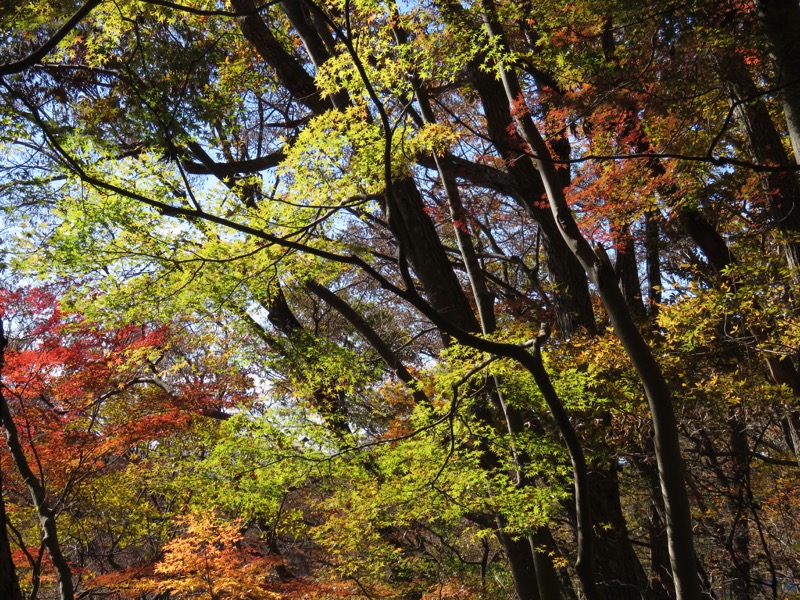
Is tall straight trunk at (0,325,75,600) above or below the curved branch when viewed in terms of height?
below

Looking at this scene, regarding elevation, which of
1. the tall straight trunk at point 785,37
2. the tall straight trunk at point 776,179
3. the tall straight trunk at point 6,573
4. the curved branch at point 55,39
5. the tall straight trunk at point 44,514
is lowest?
the tall straight trunk at point 6,573

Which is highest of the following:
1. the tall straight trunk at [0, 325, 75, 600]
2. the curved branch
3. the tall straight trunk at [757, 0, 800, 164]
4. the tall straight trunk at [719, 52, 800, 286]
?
the tall straight trunk at [719, 52, 800, 286]

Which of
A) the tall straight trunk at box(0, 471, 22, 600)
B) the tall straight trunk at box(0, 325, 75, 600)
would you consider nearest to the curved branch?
the tall straight trunk at box(0, 471, 22, 600)

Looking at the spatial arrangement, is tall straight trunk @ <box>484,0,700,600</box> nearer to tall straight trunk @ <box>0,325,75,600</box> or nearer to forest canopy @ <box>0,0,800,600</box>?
forest canopy @ <box>0,0,800,600</box>

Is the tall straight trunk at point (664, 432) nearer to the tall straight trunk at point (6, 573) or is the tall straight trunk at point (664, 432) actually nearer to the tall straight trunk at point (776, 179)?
the tall straight trunk at point (776, 179)

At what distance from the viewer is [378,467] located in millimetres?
5574

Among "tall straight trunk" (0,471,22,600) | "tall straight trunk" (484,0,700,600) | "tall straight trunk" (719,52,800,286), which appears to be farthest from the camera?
"tall straight trunk" (719,52,800,286)

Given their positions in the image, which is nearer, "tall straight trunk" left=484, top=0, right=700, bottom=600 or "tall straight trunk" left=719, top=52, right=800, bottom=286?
"tall straight trunk" left=484, top=0, right=700, bottom=600

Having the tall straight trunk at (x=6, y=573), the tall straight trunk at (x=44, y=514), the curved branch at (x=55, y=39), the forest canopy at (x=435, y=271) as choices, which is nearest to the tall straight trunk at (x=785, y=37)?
the forest canopy at (x=435, y=271)

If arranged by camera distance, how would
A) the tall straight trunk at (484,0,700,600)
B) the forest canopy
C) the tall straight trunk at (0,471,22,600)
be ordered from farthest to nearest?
the forest canopy < the tall straight trunk at (484,0,700,600) < the tall straight trunk at (0,471,22,600)

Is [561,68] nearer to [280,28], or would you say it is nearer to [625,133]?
[625,133]

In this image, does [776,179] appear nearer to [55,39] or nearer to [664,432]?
[664,432]

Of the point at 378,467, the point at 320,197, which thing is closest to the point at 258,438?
the point at 378,467

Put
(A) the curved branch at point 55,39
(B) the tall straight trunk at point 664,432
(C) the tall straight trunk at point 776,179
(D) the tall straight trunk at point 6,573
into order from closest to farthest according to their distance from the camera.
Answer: (A) the curved branch at point 55,39 < (D) the tall straight trunk at point 6,573 < (B) the tall straight trunk at point 664,432 < (C) the tall straight trunk at point 776,179
